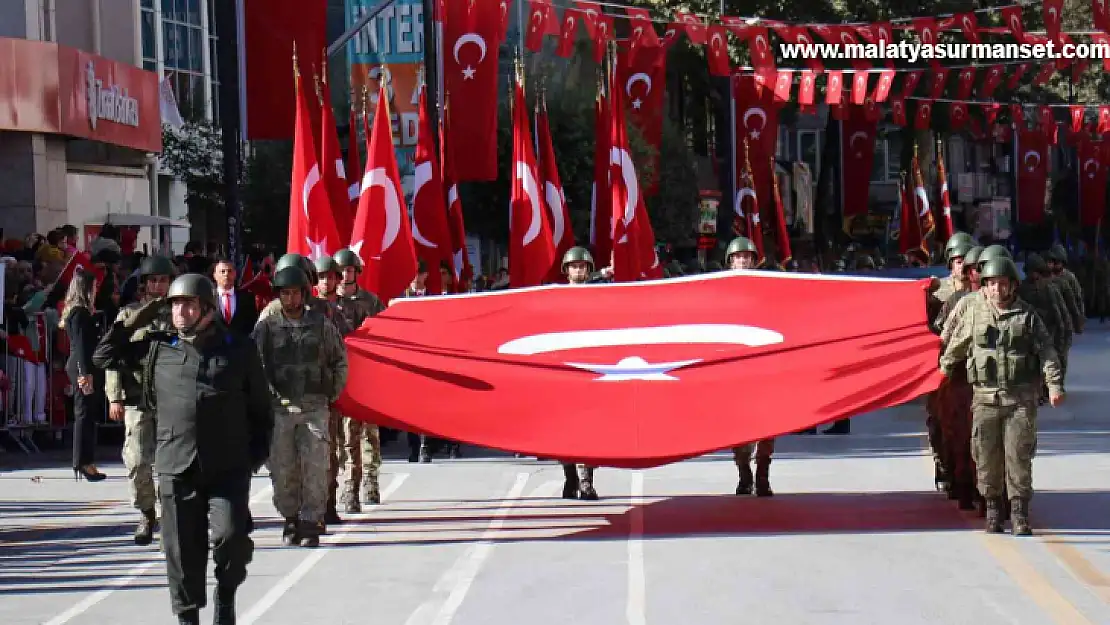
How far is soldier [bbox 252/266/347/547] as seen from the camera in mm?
13789

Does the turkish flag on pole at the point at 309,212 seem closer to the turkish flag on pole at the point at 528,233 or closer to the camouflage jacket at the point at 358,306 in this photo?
the camouflage jacket at the point at 358,306

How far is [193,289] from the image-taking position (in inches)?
394

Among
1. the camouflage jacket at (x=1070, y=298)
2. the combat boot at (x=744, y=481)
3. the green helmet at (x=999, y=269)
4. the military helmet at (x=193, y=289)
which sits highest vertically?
the military helmet at (x=193, y=289)

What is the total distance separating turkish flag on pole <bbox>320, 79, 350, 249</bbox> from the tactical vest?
8.09 metres

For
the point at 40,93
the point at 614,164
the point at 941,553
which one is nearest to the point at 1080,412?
the point at 614,164

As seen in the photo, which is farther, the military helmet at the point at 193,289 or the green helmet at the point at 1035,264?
the green helmet at the point at 1035,264

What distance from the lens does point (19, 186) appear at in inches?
1287

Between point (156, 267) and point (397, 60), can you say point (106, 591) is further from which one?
point (397, 60)

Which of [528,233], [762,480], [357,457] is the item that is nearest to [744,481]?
[762,480]

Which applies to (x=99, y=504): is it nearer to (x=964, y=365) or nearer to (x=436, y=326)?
(x=436, y=326)

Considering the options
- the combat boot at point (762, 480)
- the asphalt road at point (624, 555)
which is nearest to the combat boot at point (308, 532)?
the asphalt road at point (624, 555)

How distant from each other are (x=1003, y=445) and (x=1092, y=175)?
4800 centimetres

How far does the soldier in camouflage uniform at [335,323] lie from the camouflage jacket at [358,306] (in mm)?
362

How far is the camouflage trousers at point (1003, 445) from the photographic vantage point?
13625mm
